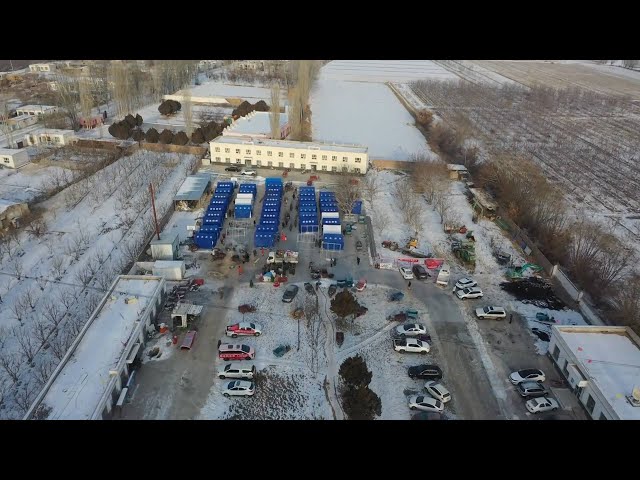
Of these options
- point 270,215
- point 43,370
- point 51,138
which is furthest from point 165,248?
point 51,138

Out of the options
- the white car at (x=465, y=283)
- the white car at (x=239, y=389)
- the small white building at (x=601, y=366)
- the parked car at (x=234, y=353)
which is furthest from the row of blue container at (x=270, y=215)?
the small white building at (x=601, y=366)

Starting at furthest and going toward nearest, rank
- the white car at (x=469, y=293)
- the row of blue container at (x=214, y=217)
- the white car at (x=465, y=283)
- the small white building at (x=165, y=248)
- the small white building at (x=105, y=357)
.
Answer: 1. the row of blue container at (x=214, y=217)
2. the small white building at (x=165, y=248)
3. the white car at (x=465, y=283)
4. the white car at (x=469, y=293)
5. the small white building at (x=105, y=357)

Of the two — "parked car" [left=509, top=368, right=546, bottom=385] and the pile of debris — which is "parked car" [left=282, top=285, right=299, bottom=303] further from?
the pile of debris

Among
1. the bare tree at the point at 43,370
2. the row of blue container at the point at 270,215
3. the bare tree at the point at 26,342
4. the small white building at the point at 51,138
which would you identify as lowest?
the bare tree at the point at 43,370

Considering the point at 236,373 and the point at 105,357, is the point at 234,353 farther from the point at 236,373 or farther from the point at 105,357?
the point at 105,357

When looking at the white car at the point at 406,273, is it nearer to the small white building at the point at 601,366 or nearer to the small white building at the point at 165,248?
the small white building at the point at 601,366

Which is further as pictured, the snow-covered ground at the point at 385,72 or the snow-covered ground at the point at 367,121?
the snow-covered ground at the point at 385,72

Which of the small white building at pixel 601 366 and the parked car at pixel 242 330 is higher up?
the small white building at pixel 601 366
